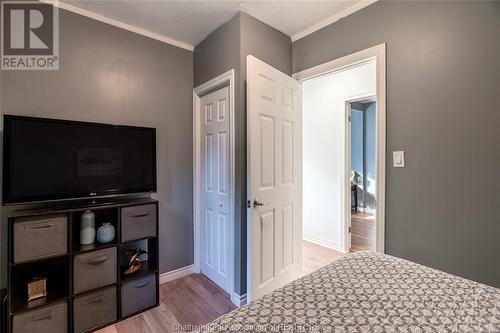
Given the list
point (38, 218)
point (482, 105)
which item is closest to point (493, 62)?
point (482, 105)

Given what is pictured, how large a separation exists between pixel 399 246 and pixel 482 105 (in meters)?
1.07

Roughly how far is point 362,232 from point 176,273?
3.05 m

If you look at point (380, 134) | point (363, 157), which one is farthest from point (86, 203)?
point (363, 157)

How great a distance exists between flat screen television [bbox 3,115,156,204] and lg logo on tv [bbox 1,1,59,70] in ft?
1.77

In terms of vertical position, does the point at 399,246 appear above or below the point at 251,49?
below

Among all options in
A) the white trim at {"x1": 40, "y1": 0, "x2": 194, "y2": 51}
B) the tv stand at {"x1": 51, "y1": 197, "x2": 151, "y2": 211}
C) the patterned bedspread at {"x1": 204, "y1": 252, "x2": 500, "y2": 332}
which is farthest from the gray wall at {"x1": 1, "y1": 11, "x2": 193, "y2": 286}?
the patterned bedspread at {"x1": 204, "y1": 252, "x2": 500, "y2": 332}

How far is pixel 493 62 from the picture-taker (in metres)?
1.36

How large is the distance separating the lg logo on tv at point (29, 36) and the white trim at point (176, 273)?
2166 mm

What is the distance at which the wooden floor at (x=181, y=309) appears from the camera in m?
1.78

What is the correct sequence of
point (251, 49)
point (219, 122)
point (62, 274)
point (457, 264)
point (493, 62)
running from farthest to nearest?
point (219, 122) → point (251, 49) → point (62, 274) → point (457, 264) → point (493, 62)

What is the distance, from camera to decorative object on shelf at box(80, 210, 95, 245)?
1760 millimetres

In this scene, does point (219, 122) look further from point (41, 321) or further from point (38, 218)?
point (41, 321)

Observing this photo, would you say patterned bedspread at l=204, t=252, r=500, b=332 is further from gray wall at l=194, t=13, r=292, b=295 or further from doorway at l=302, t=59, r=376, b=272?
doorway at l=302, t=59, r=376, b=272

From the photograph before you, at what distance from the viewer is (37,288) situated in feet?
5.24
